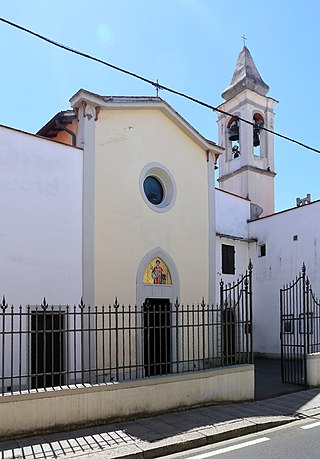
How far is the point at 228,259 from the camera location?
17688 mm

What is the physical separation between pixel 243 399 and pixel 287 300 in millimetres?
8095

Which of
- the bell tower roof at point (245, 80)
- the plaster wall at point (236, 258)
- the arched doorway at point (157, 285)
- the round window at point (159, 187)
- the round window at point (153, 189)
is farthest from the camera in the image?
the bell tower roof at point (245, 80)

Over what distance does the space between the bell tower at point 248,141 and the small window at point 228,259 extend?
3.40 metres

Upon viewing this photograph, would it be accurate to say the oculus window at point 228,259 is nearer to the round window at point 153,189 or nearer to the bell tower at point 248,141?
the bell tower at point 248,141

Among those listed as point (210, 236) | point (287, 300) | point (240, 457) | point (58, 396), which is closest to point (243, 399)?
point (240, 457)

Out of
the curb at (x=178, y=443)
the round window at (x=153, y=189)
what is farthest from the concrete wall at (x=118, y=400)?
the round window at (x=153, y=189)

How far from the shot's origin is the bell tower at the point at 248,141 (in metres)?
21.3

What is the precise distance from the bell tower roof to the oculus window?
8.82 m

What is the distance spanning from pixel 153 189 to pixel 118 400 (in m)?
7.70

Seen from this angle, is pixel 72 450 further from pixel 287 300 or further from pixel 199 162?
pixel 287 300

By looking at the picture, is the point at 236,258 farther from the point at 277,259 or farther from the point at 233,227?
the point at 277,259

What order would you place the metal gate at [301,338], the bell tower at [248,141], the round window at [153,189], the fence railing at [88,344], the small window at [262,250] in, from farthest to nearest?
the bell tower at [248,141] → the small window at [262,250] → the round window at [153,189] → the metal gate at [301,338] → the fence railing at [88,344]

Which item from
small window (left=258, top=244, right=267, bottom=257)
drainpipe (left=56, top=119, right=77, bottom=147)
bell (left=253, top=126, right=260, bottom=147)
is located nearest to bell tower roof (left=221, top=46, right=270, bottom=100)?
bell (left=253, top=126, right=260, bottom=147)

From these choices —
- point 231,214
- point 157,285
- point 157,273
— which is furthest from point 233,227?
point 157,285
